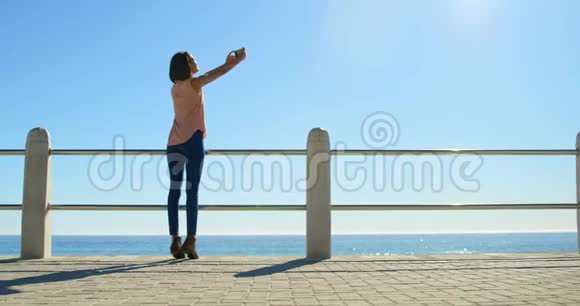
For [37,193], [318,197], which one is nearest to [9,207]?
[37,193]

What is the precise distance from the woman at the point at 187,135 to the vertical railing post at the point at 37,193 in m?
1.42

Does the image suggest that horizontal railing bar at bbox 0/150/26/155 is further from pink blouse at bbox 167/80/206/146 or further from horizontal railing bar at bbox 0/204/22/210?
pink blouse at bbox 167/80/206/146

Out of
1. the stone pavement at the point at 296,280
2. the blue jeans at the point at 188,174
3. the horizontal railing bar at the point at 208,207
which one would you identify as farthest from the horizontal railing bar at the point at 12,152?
the blue jeans at the point at 188,174

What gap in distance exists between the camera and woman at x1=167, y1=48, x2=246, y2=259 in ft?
16.0

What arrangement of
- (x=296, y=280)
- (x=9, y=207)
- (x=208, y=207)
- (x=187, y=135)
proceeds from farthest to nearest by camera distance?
(x=9, y=207) → (x=208, y=207) → (x=187, y=135) → (x=296, y=280)

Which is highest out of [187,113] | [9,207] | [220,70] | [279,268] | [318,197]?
[220,70]

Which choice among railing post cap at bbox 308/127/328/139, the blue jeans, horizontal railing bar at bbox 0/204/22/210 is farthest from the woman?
horizontal railing bar at bbox 0/204/22/210

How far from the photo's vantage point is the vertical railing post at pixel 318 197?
5383 mm

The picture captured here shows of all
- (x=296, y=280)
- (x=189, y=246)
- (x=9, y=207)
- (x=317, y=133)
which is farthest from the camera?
(x=317, y=133)

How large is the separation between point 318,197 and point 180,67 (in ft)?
5.89

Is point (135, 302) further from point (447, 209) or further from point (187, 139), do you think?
point (447, 209)

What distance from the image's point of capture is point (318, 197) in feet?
17.7

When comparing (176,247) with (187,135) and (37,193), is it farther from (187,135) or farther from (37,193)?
(37,193)

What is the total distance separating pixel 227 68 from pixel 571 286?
124 inches
